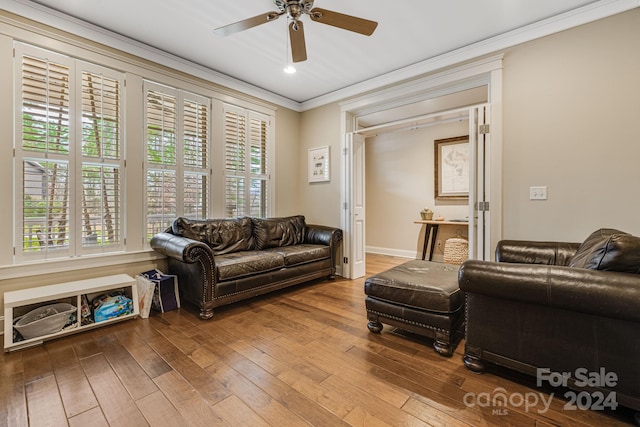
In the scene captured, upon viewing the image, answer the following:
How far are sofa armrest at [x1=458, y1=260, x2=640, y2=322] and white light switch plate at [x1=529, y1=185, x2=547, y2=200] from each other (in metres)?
1.50

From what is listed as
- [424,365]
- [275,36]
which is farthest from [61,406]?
[275,36]

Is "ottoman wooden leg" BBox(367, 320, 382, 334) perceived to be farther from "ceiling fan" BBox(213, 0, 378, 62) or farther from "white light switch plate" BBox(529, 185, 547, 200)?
"ceiling fan" BBox(213, 0, 378, 62)

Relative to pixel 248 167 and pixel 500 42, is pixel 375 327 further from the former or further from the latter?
pixel 500 42

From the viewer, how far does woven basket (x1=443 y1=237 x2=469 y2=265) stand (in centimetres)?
479

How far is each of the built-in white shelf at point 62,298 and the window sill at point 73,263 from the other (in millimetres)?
142

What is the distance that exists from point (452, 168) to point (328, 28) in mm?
3611

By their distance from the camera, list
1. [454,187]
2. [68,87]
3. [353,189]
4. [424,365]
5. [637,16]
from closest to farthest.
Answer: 1. [424,365]
2. [637,16]
3. [68,87]
4. [353,189]
5. [454,187]

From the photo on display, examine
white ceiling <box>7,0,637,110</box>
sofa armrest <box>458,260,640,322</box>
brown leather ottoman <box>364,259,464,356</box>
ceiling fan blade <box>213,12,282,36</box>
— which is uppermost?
white ceiling <box>7,0,637,110</box>

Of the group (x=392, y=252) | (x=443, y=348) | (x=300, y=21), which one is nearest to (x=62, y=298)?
(x=300, y=21)

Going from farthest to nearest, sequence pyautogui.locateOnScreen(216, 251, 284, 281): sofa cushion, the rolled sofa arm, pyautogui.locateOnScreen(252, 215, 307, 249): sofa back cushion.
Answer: the rolled sofa arm, pyautogui.locateOnScreen(252, 215, 307, 249): sofa back cushion, pyautogui.locateOnScreen(216, 251, 284, 281): sofa cushion

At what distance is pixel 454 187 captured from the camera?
5266 millimetres

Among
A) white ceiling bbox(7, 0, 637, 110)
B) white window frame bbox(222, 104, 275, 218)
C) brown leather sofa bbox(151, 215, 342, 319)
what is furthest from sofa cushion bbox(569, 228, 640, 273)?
white window frame bbox(222, 104, 275, 218)

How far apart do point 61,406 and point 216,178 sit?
272 cm

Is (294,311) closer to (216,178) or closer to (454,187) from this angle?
(216,178)
